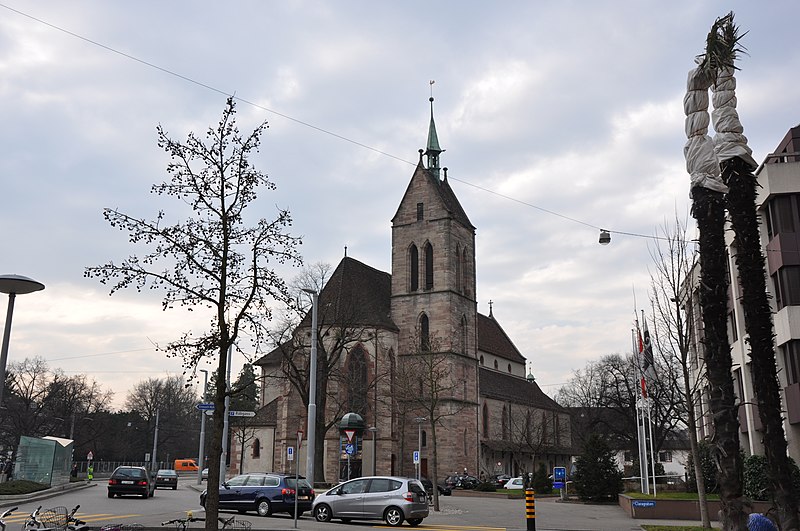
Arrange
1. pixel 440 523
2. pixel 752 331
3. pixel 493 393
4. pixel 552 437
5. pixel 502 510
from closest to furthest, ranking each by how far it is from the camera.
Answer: pixel 752 331 → pixel 440 523 → pixel 502 510 → pixel 493 393 → pixel 552 437

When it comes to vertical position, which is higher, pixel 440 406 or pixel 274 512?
pixel 440 406

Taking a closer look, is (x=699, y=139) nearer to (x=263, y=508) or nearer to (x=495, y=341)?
(x=263, y=508)

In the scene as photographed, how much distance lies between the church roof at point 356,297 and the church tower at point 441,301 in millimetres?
1589

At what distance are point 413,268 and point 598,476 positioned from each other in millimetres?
26668

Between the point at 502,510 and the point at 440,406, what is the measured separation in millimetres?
25578

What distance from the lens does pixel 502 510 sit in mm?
29922

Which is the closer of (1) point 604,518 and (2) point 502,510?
(1) point 604,518

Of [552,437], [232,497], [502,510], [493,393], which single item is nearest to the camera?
[232,497]

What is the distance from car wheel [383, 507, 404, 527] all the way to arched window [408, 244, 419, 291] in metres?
37.1

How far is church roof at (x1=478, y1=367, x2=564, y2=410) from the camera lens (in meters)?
67.9

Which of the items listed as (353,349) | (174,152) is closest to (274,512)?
(174,152)

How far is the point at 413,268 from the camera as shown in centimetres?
6003

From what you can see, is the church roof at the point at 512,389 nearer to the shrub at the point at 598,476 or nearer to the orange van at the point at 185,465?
the shrub at the point at 598,476

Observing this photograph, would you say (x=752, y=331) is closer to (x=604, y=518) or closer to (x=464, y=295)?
(x=604, y=518)
